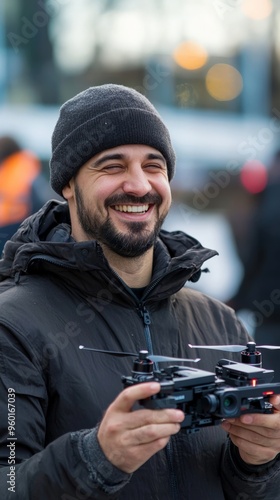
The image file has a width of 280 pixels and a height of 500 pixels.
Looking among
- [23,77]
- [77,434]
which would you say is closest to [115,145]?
[77,434]

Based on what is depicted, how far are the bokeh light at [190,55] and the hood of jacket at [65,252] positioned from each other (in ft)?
13.7

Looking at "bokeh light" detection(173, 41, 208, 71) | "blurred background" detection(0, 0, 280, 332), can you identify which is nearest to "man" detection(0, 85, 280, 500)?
"blurred background" detection(0, 0, 280, 332)

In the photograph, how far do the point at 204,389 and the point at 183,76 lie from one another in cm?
513

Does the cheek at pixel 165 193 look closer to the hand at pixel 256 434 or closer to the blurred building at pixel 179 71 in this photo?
the hand at pixel 256 434

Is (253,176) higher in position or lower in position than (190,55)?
lower

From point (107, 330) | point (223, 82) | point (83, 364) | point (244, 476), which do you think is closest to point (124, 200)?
point (107, 330)

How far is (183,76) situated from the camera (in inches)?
265

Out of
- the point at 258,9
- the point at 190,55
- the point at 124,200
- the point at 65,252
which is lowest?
the point at 65,252

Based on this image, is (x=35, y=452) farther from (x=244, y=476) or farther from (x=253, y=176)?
(x=253, y=176)

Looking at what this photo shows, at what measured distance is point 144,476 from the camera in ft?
6.95

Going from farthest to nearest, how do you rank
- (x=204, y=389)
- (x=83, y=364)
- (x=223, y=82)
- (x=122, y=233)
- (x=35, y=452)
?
(x=223, y=82) < (x=122, y=233) < (x=83, y=364) < (x=35, y=452) < (x=204, y=389)

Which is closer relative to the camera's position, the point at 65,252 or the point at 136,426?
the point at 136,426

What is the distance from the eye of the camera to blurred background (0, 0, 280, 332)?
6.38m

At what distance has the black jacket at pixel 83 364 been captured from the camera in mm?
1938
